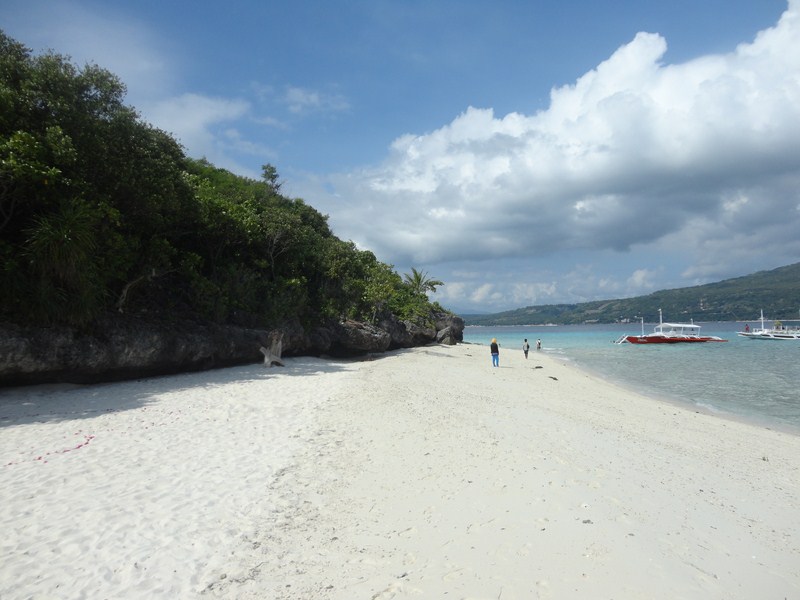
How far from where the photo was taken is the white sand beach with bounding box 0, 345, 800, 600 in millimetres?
4449

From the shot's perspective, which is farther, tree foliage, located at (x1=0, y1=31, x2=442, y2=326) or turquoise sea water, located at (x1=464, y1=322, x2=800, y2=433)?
turquoise sea water, located at (x1=464, y1=322, x2=800, y2=433)

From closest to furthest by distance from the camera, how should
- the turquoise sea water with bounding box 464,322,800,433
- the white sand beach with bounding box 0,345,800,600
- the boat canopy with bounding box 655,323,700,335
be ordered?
the white sand beach with bounding box 0,345,800,600 < the turquoise sea water with bounding box 464,322,800,433 < the boat canopy with bounding box 655,323,700,335

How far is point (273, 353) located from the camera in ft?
64.9

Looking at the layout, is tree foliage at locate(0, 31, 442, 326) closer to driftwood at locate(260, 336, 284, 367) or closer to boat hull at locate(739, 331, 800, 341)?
driftwood at locate(260, 336, 284, 367)

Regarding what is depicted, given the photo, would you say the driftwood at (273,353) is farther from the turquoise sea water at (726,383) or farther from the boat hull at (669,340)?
the boat hull at (669,340)

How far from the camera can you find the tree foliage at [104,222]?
11.7m

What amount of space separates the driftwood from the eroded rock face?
1.25 feet

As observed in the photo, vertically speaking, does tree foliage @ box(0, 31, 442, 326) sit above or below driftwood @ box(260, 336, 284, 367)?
above

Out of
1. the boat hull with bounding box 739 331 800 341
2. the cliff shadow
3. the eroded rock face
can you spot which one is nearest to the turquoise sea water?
the cliff shadow

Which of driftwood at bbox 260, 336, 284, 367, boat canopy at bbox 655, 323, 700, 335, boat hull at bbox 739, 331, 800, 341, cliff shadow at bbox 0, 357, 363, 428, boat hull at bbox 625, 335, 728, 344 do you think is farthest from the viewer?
boat canopy at bbox 655, 323, 700, 335

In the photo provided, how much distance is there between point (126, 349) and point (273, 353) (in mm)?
6652

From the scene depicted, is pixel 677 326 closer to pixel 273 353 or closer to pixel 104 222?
pixel 273 353

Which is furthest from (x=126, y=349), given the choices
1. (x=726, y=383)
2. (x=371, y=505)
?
(x=726, y=383)

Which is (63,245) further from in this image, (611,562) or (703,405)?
(703,405)
